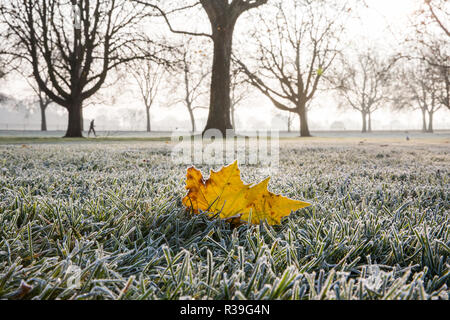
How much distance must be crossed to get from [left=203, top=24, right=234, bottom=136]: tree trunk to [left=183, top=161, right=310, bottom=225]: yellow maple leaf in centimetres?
978

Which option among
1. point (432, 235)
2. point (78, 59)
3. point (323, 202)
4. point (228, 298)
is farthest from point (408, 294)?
point (78, 59)

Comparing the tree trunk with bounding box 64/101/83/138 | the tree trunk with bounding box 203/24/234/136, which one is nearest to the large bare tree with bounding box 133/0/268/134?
the tree trunk with bounding box 203/24/234/136

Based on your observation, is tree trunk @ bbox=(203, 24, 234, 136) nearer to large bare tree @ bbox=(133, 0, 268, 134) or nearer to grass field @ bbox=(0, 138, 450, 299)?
large bare tree @ bbox=(133, 0, 268, 134)

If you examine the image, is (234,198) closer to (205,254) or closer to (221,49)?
(205,254)

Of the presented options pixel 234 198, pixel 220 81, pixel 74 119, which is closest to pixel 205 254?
pixel 234 198

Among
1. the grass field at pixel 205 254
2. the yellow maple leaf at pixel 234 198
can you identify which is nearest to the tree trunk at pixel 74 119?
the grass field at pixel 205 254

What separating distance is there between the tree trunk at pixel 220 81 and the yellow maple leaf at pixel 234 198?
978cm

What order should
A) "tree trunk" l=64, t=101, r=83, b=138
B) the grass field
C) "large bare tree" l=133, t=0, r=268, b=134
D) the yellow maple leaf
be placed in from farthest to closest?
"tree trunk" l=64, t=101, r=83, b=138 → "large bare tree" l=133, t=0, r=268, b=134 → the yellow maple leaf → the grass field

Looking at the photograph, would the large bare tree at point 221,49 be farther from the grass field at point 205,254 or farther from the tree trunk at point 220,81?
the grass field at point 205,254

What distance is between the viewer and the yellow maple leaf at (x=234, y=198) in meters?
1.06

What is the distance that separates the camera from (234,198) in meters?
1.11

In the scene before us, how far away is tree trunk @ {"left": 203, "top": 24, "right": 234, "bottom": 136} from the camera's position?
10875 millimetres

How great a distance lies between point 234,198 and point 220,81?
1034 centimetres
